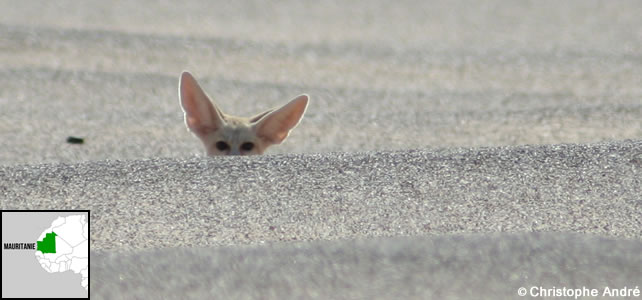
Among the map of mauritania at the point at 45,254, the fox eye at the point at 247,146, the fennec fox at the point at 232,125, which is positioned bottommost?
the map of mauritania at the point at 45,254

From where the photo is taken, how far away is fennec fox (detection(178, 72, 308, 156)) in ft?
14.2

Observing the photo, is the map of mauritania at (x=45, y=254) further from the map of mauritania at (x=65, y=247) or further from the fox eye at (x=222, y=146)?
the fox eye at (x=222, y=146)

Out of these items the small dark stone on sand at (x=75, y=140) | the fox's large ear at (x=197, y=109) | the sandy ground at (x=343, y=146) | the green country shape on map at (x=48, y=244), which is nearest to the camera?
the sandy ground at (x=343, y=146)

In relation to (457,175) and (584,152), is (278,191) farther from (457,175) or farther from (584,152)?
(584,152)

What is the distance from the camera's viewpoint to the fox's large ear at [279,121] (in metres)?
4.35

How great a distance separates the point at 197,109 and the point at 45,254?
5.24 feet

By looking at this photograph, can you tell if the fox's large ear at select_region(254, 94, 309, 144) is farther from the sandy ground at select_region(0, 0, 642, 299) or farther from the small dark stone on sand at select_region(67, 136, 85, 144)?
the small dark stone on sand at select_region(67, 136, 85, 144)

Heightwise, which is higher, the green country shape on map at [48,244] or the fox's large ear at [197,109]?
the fox's large ear at [197,109]

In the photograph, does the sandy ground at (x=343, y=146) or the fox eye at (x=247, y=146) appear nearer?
the sandy ground at (x=343, y=146)

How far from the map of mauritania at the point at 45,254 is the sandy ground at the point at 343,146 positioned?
6cm

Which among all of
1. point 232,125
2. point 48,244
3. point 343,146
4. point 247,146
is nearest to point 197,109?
point 232,125

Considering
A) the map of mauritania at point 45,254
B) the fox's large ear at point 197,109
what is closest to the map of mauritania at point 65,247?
the map of mauritania at point 45,254

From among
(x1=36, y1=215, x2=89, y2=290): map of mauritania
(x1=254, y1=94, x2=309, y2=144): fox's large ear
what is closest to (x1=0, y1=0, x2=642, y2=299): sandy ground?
(x1=36, y1=215, x2=89, y2=290): map of mauritania

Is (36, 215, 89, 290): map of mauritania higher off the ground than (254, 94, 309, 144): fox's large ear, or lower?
lower
